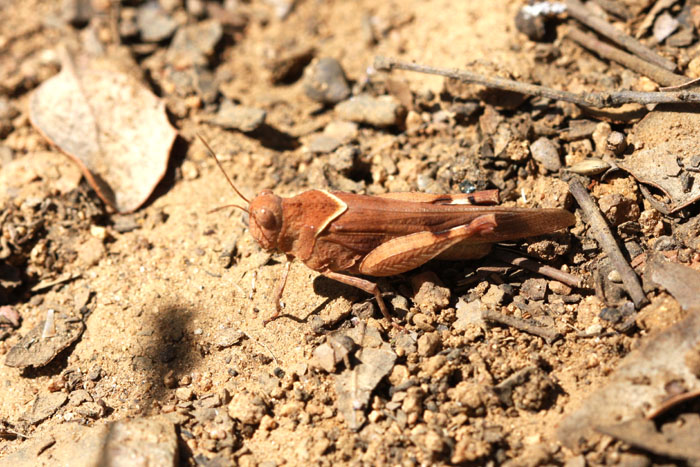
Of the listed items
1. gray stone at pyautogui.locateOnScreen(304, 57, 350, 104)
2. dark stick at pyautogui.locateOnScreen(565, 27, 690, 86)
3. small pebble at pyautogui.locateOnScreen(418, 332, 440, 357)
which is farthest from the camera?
gray stone at pyautogui.locateOnScreen(304, 57, 350, 104)

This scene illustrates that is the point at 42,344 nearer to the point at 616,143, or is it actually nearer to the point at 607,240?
the point at 607,240

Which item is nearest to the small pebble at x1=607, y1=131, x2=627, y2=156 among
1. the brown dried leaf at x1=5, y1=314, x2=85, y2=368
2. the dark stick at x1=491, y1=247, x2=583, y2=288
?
the dark stick at x1=491, y1=247, x2=583, y2=288

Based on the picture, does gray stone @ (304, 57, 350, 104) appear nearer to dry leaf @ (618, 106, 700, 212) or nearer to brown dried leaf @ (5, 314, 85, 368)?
dry leaf @ (618, 106, 700, 212)

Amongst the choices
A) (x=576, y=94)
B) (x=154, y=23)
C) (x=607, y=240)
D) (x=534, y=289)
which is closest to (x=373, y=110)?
(x=576, y=94)

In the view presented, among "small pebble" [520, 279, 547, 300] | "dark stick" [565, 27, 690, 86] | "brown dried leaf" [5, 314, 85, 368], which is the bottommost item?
"brown dried leaf" [5, 314, 85, 368]

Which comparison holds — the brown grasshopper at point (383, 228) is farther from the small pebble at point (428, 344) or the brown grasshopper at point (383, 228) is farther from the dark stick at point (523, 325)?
the dark stick at point (523, 325)

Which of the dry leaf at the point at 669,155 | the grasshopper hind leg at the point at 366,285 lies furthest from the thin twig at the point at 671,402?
the grasshopper hind leg at the point at 366,285

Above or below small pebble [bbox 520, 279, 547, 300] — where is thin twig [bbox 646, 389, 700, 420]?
above
